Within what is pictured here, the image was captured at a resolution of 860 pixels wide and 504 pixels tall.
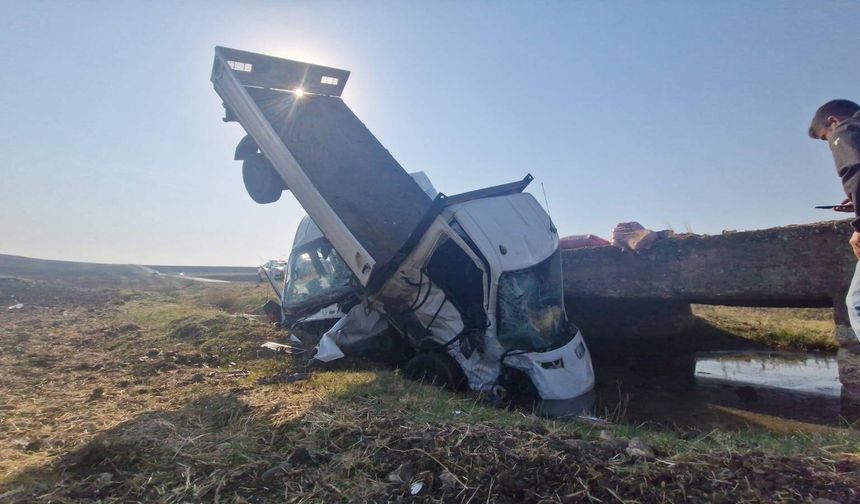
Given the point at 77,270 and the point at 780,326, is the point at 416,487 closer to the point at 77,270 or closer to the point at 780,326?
the point at 780,326

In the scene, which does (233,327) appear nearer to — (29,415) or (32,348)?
(32,348)

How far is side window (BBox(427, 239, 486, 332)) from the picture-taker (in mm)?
6441

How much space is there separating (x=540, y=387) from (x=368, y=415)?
86.4 inches

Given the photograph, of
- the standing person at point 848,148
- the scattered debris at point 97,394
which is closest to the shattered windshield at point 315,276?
the scattered debris at point 97,394

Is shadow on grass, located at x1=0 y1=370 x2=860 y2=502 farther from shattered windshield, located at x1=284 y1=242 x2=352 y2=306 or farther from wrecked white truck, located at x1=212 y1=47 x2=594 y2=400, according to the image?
shattered windshield, located at x1=284 y1=242 x2=352 y2=306

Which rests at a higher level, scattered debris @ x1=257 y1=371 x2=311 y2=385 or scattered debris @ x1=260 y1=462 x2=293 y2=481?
scattered debris @ x1=257 y1=371 x2=311 y2=385

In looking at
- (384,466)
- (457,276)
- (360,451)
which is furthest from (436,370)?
(384,466)

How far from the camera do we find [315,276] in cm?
914

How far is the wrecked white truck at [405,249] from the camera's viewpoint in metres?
6.05

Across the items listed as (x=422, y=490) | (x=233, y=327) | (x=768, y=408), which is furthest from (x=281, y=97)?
(x=768, y=408)

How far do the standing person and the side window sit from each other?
→ 3452 mm

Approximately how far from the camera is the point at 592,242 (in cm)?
1037

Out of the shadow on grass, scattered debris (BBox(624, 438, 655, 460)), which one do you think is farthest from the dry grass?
Result: the shadow on grass

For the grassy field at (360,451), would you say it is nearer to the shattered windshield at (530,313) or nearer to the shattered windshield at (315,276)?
the shattered windshield at (530,313)
